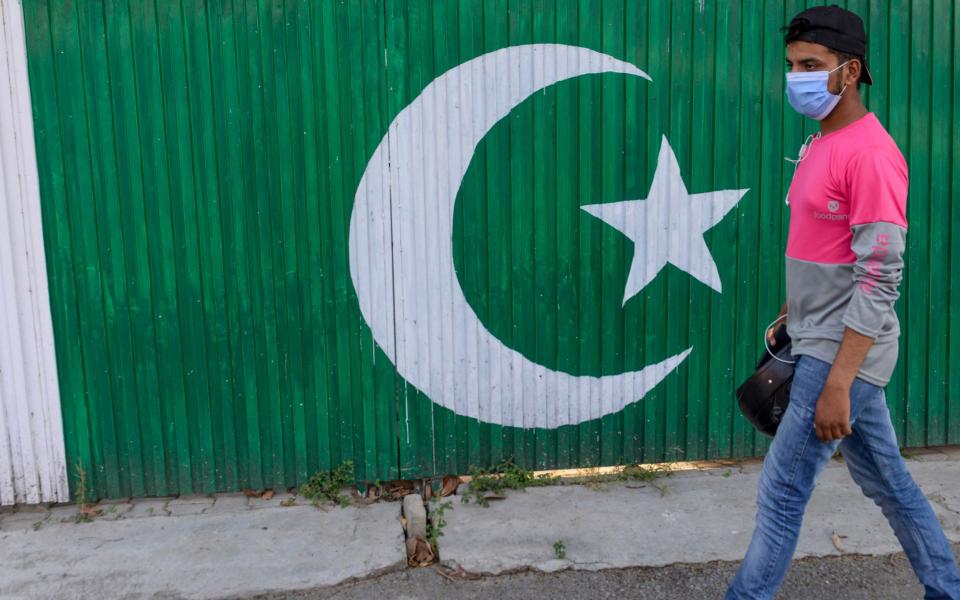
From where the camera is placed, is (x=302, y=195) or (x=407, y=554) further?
(x=302, y=195)

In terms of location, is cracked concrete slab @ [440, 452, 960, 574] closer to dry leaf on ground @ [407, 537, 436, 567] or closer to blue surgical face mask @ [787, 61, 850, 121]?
dry leaf on ground @ [407, 537, 436, 567]

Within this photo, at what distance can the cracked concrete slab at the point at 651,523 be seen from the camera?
3875mm

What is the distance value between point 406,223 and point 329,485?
4.68 feet

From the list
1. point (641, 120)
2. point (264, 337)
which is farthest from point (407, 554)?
point (641, 120)

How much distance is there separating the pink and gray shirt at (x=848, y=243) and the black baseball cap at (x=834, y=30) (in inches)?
9.4

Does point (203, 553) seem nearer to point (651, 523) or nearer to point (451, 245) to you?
point (451, 245)

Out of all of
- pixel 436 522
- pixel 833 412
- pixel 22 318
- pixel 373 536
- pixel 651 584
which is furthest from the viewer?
pixel 22 318

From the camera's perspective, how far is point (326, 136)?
4.40 metres

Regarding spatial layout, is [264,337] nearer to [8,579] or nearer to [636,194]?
[8,579]

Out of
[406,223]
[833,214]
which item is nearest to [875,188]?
[833,214]

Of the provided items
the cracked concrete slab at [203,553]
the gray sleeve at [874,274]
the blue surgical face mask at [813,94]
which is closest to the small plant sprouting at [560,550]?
the cracked concrete slab at [203,553]

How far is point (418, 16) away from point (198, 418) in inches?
92.5

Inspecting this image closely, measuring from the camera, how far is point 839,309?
2844mm

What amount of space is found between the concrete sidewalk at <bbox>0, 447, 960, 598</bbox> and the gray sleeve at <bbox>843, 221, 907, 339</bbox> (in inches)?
62.0
